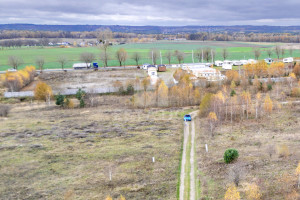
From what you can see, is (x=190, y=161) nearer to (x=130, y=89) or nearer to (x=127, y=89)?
(x=130, y=89)

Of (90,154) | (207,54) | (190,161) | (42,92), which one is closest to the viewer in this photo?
(190,161)

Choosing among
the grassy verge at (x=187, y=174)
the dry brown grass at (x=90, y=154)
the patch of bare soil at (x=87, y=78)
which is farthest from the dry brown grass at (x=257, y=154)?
the patch of bare soil at (x=87, y=78)

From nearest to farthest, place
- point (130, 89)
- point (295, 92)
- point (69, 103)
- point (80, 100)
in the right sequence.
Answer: point (295, 92) < point (69, 103) < point (80, 100) < point (130, 89)

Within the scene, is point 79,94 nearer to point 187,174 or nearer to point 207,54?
point 187,174


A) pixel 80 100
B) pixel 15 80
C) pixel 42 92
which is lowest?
pixel 80 100

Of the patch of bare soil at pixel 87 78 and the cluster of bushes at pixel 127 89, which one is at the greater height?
the patch of bare soil at pixel 87 78

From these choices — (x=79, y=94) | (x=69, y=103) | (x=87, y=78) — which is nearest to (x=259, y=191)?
(x=79, y=94)

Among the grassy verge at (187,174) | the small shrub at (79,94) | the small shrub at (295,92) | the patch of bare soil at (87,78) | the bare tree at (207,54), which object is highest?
the bare tree at (207,54)

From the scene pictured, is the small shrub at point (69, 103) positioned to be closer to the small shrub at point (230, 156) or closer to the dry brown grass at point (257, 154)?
the dry brown grass at point (257, 154)

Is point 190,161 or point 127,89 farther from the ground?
point 127,89

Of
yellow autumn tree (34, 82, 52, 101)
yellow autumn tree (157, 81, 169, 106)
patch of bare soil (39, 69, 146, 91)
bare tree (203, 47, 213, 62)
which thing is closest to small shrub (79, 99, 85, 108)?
yellow autumn tree (34, 82, 52, 101)

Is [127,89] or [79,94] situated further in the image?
[127,89]

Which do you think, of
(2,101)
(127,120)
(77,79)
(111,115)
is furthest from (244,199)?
(77,79)
